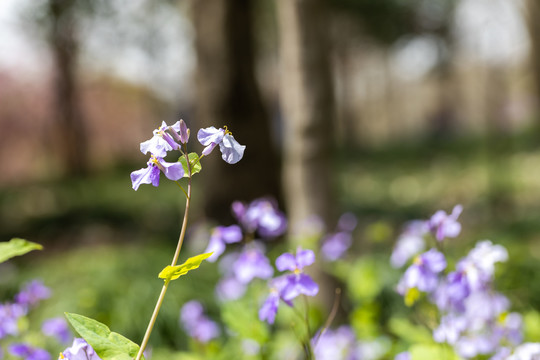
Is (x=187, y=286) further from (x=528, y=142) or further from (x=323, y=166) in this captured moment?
(x=528, y=142)

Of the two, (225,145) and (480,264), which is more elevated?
(225,145)

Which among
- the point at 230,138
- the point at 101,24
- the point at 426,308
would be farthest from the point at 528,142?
the point at 230,138

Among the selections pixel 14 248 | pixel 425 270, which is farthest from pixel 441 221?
pixel 14 248

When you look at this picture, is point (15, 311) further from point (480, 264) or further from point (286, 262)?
point (480, 264)

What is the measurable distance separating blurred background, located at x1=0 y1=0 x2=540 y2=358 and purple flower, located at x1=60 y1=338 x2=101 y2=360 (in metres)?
0.87

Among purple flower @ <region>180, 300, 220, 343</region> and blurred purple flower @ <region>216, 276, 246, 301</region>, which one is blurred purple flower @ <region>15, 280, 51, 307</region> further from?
blurred purple flower @ <region>216, 276, 246, 301</region>

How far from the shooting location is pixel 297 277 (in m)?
0.99

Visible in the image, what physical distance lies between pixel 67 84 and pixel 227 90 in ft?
27.7

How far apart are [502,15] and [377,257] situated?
3.05m

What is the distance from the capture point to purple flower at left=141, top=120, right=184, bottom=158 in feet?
2.53

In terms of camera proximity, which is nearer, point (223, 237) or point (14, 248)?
point (14, 248)

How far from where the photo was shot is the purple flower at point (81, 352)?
835 mm

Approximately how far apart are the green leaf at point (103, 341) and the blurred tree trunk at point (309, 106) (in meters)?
1.66

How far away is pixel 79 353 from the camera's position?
84 cm
